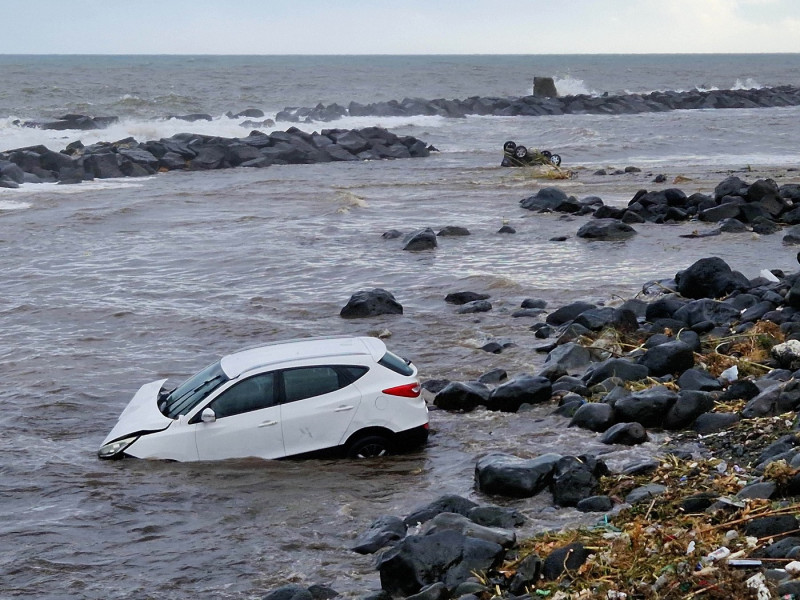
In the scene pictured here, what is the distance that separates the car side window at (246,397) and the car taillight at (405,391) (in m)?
1.31

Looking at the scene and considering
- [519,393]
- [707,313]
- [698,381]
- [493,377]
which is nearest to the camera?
[698,381]

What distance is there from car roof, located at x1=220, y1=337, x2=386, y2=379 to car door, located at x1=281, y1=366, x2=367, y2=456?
364 mm

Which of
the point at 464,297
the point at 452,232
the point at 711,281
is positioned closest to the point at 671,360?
the point at 711,281

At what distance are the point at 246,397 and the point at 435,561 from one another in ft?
13.1

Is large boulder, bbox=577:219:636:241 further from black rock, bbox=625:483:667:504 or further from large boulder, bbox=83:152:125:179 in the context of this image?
large boulder, bbox=83:152:125:179

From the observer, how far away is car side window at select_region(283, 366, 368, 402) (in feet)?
37.4

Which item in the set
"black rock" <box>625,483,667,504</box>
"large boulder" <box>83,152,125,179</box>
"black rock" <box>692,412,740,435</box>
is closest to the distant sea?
"black rock" <box>625,483,667,504</box>

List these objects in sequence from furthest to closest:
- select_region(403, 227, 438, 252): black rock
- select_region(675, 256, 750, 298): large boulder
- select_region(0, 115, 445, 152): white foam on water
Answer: select_region(0, 115, 445, 152): white foam on water, select_region(403, 227, 438, 252): black rock, select_region(675, 256, 750, 298): large boulder

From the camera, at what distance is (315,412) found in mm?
11336

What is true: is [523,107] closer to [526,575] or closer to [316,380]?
[316,380]

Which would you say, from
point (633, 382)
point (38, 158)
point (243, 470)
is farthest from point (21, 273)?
point (38, 158)

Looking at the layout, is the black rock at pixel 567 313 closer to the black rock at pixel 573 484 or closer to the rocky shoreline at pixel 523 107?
the black rock at pixel 573 484

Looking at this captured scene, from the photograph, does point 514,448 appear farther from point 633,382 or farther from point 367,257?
point 367,257

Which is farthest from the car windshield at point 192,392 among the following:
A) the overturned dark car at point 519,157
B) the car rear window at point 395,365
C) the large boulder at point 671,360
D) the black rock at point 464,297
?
the overturned dark car at point 519,157
